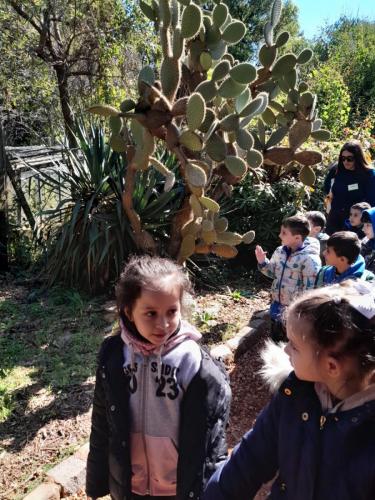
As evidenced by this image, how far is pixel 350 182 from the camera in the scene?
4.78 m

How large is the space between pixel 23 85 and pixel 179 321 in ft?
29.2

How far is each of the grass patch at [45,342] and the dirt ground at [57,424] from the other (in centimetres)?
10

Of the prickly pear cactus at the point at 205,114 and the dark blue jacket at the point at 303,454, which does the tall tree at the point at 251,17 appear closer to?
the prickly pear cactus at the point at 205,114

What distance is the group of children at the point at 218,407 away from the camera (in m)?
1.21

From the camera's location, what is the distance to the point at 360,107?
1842cm

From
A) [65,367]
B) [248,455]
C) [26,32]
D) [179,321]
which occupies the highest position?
[26,32]

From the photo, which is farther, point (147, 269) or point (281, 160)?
point (281, 160)

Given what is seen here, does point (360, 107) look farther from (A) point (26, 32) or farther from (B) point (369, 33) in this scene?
(B) point (369, 33)

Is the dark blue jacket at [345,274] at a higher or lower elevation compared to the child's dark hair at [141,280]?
lower

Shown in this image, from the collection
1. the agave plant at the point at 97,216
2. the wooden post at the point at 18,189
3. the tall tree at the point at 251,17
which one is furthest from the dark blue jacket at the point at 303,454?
the tall tree at the point at 251,17

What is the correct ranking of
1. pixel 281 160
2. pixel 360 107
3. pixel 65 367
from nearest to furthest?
pixel 65 367 → pixel 281 160 → pixel 360 107

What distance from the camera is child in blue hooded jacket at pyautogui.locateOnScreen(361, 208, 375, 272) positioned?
3994 mm

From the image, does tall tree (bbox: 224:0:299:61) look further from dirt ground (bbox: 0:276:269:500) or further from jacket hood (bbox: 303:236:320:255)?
dirt ground (bbox: 0:276:269:500)

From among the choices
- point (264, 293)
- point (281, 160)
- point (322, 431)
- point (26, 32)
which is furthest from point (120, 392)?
point (26, 32)
